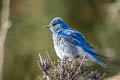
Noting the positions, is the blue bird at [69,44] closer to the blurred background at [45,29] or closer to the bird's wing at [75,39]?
the bird's wing at [75,39]

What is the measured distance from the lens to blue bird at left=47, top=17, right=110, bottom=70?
7.09m

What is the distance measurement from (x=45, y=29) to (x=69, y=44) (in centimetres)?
469

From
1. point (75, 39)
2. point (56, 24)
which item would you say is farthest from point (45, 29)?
point (75, 39)

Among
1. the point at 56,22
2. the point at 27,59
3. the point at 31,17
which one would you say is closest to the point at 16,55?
the point at 27,59

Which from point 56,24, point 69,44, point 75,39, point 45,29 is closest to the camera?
point 69,44

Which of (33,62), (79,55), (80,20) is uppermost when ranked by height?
(80,20)

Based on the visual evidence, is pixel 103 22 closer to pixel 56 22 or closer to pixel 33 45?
pixel 33 45

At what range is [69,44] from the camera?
728cm

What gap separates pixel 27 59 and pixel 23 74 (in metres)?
0.44

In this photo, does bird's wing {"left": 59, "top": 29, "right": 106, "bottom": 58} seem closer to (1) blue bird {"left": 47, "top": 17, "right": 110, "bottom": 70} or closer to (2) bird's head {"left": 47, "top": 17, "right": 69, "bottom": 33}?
(1) blue bird {"left": 47, "top": 17, "right": 110, "bottom": 70}

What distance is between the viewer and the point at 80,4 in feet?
43.0

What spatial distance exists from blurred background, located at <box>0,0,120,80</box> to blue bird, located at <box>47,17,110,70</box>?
151 inches

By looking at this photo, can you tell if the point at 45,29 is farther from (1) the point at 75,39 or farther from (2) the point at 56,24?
(1) the point at 75,39

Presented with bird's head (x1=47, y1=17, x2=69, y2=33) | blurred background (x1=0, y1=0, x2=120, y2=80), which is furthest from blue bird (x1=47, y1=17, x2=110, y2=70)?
blurred background (x1=0, y1=0, x2=120, y2=80)
